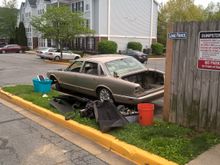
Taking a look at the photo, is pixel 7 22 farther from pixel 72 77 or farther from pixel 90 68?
pixel 90 68

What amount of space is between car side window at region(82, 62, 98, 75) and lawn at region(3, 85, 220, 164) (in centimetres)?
257

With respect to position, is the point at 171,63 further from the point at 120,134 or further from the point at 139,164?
the point at 139,164

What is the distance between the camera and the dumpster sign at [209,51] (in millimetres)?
5250

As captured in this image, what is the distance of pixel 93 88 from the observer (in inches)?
344

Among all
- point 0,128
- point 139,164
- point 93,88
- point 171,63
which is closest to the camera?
point 139,164

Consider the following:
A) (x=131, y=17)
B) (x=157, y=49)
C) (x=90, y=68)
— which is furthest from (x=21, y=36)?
(x=90, y=68)

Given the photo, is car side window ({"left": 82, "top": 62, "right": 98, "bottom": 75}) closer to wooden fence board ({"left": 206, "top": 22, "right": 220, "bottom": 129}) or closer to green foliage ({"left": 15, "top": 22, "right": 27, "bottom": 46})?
wooden fence board ({"left": 206, "top": 22, "right": 220, "bottom": 129})

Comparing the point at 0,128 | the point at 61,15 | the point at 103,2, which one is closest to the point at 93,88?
the point at 0,128

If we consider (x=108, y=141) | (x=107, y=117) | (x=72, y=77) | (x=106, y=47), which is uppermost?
(x=106, y=47)

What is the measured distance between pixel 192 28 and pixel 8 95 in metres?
6.56

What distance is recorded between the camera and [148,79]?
8773mm

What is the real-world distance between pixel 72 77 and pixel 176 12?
49649 mm

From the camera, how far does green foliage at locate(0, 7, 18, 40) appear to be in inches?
2437

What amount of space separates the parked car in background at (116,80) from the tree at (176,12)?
4641 cm
